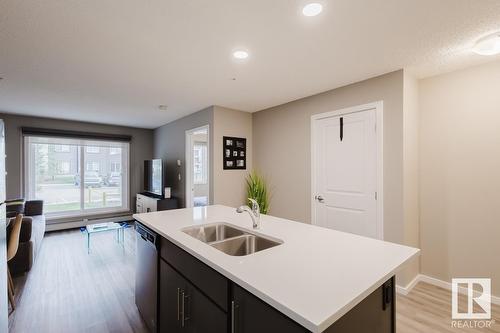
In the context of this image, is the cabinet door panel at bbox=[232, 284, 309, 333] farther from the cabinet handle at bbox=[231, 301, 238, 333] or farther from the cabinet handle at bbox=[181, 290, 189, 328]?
the cabinet handle at bbox=[181, 290, 189, 328]

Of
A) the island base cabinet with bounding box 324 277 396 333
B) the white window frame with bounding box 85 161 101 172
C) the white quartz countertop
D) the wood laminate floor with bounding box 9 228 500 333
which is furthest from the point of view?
the white window frame with bounding box 85 161 101 172

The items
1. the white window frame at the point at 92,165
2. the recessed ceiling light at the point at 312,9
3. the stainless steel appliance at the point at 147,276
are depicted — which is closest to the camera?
the recessed ceiling light at the point at 312,9

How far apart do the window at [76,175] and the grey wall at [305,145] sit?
3746mm

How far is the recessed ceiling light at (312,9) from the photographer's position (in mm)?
1567

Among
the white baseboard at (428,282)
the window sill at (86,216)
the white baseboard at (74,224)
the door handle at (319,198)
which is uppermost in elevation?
the door handle at (319,198)

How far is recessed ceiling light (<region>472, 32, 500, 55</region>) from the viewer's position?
1921 mm

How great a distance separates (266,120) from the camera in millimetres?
4250

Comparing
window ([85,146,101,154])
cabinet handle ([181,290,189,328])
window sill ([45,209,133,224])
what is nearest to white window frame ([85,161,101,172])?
window ([85,146,101,154])

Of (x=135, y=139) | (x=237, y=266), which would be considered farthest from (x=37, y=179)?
(x=237, y=266)

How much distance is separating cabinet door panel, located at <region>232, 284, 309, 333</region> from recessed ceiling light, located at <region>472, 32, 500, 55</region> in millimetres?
2609

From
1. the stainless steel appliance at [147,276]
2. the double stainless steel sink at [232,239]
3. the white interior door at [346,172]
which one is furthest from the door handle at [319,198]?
the stainless steel appliance at [147,276]

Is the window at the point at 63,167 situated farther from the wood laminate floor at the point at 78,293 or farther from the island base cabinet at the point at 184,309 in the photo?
the island base cabinet at the point at 184,309

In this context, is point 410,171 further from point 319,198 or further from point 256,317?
point 256,317

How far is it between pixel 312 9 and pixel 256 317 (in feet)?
5.97
